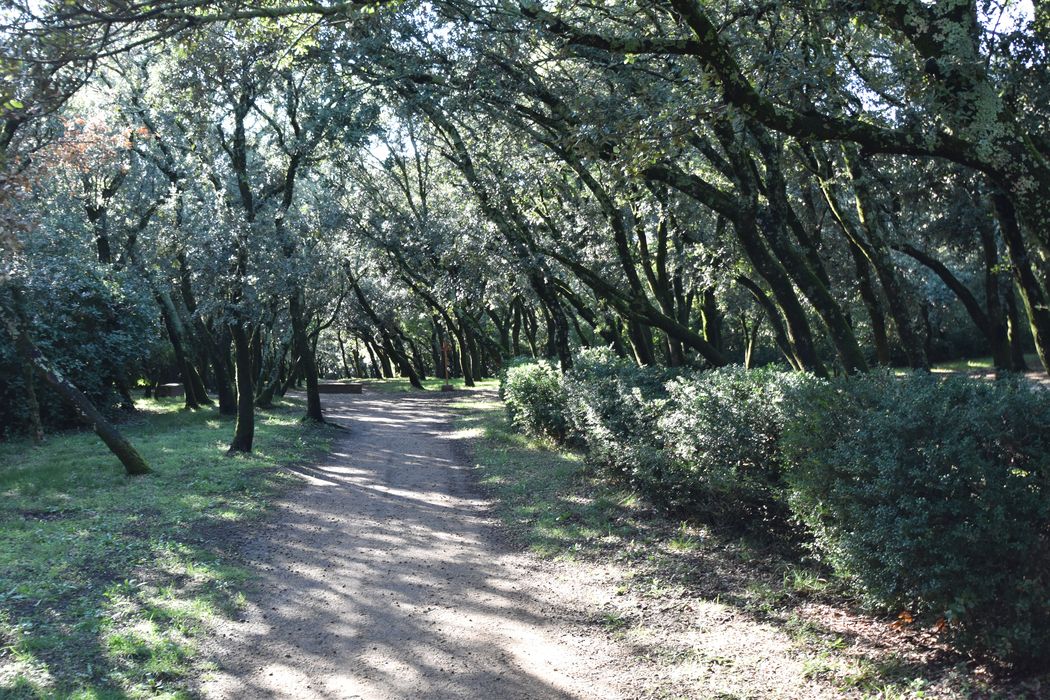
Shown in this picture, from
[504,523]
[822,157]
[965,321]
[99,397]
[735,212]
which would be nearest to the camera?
[735,212]

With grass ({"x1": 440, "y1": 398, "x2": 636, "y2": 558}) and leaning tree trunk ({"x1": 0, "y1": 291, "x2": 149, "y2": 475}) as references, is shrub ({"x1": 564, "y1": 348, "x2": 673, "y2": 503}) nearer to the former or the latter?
grass ({"x1": 440, "y1": 398, "x2": 636, "y2": 558})

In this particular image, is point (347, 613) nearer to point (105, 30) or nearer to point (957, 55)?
point (105, 30)

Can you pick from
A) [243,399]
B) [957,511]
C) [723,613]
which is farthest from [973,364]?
[957,511]

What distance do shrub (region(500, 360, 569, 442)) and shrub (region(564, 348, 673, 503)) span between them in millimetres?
1539

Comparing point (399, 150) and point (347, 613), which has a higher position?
point (399, 150)

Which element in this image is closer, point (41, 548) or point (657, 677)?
point (657, 677)

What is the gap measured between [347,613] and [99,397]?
17692mm

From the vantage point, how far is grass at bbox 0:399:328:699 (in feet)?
16.9

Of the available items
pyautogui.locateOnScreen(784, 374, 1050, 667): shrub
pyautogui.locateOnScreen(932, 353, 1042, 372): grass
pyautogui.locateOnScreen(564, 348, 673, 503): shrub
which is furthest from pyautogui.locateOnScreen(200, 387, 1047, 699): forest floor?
pyautogui.locateOnScreen(932, 353, 1042, 372): grass

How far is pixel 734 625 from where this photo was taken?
19.0 feet

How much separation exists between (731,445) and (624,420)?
306 centimetres

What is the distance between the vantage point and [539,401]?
1645 centimetres

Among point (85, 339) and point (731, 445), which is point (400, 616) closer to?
point (731, 445)

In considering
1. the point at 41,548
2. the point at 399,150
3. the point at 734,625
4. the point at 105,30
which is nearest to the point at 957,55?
the point at 734,625
